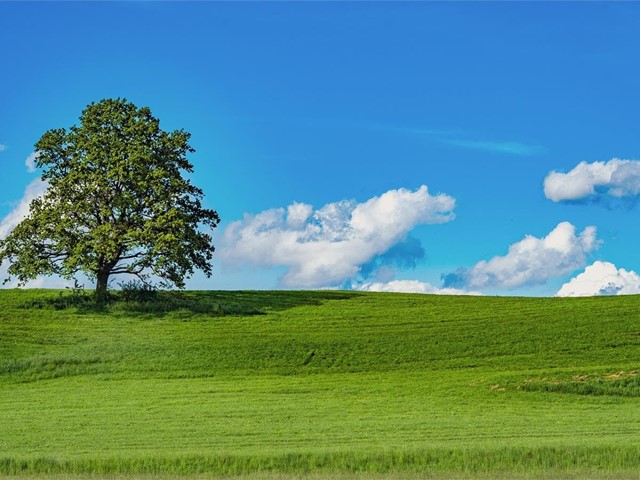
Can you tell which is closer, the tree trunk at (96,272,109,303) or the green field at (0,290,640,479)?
the green field at (0,290,640,479)

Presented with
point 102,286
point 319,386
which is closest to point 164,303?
point 102,286

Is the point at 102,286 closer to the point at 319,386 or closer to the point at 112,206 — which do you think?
the point at 112,206

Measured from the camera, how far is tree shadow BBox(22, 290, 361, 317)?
52.2 m

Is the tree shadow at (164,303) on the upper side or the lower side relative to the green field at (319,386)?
upper

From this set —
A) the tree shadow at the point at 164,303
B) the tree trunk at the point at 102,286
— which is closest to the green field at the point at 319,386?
the tree shadow at the point at 164,303

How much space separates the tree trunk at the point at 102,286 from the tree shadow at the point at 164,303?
13.5 inches

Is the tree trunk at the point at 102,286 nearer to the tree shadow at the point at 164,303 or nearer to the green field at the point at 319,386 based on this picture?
the tree shadow at the point at 164,303

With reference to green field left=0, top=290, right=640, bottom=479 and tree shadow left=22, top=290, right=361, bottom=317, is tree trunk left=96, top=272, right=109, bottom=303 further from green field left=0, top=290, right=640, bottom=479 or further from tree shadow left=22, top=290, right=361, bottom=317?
green field left=0, top=290, right=640, bottom=479

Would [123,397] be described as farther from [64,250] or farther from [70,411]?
[64,250]

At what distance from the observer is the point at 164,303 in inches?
2105

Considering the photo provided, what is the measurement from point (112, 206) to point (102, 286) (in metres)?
5.07

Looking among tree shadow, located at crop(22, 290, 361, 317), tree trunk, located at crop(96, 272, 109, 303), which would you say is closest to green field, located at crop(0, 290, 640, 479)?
tree shadow, located at crop(22, 290, 361, 317)

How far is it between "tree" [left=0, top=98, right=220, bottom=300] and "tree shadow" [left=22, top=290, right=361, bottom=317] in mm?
1321

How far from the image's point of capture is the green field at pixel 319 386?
1905 cm
